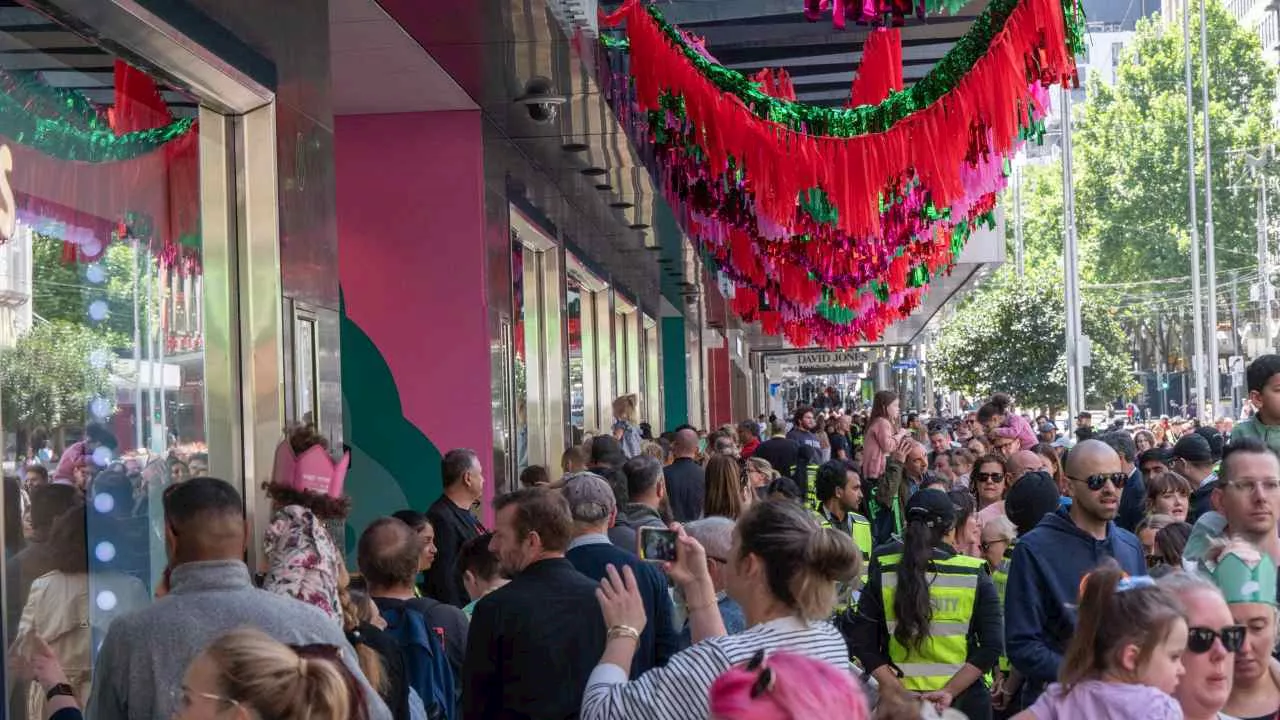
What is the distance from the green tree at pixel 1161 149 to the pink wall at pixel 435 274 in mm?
62798

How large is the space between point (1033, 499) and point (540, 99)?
5040 millimetres

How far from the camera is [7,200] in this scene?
5215mm

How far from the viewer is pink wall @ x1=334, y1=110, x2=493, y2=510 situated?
488 inches

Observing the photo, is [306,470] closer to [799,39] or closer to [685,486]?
[685,486]

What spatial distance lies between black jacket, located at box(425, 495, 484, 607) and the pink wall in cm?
374

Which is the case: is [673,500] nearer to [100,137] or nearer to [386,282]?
[386,282]

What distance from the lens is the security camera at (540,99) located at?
11.3m

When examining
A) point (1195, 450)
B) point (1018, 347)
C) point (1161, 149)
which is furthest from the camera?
point (1161, 149)

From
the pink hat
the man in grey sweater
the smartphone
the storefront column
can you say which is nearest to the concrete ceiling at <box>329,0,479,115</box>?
the pink hat

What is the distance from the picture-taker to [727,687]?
2.82 m

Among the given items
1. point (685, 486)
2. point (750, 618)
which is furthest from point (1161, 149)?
point (750, 618)

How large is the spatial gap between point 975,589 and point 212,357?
3319 mm

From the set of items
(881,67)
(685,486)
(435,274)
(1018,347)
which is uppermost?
(881,67)

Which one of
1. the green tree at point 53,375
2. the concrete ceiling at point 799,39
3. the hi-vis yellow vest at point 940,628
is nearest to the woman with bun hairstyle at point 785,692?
the green tree at point 53,375
